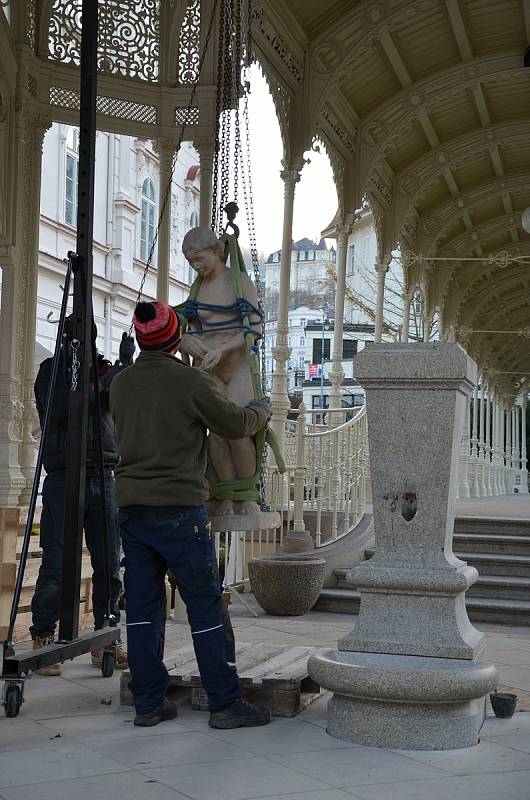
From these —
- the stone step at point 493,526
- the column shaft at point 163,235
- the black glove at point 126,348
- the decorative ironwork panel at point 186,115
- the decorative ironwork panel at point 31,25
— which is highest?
the decorative ironwork panel at point 31,25

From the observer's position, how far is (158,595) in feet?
15.1

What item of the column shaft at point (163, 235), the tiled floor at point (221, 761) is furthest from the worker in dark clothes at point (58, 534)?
the column shaft at point (163, 235)

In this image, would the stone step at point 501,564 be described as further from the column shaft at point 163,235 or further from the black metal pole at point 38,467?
the black metal pole at point 38,467

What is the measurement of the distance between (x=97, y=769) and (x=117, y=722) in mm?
828

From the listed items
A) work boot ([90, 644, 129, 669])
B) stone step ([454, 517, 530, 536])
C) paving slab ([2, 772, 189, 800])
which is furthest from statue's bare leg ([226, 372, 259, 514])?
stone step ([454, 517, 530, 536])

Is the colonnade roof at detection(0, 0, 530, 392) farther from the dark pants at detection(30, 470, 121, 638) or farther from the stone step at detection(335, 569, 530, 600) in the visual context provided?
the stone step at detection(335, 569, 530, 600)

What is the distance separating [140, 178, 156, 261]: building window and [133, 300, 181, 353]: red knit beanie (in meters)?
20.7

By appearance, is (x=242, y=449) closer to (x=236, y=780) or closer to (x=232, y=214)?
(x=232, y=214)

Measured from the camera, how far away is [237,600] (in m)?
9.84

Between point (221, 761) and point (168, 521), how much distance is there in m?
1.03

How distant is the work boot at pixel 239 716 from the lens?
448cm

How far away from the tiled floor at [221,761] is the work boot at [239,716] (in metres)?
0.05

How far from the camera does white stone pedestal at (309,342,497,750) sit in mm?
4379

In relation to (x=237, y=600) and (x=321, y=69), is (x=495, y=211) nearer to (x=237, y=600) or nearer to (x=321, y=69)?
(x=321, y=69)
